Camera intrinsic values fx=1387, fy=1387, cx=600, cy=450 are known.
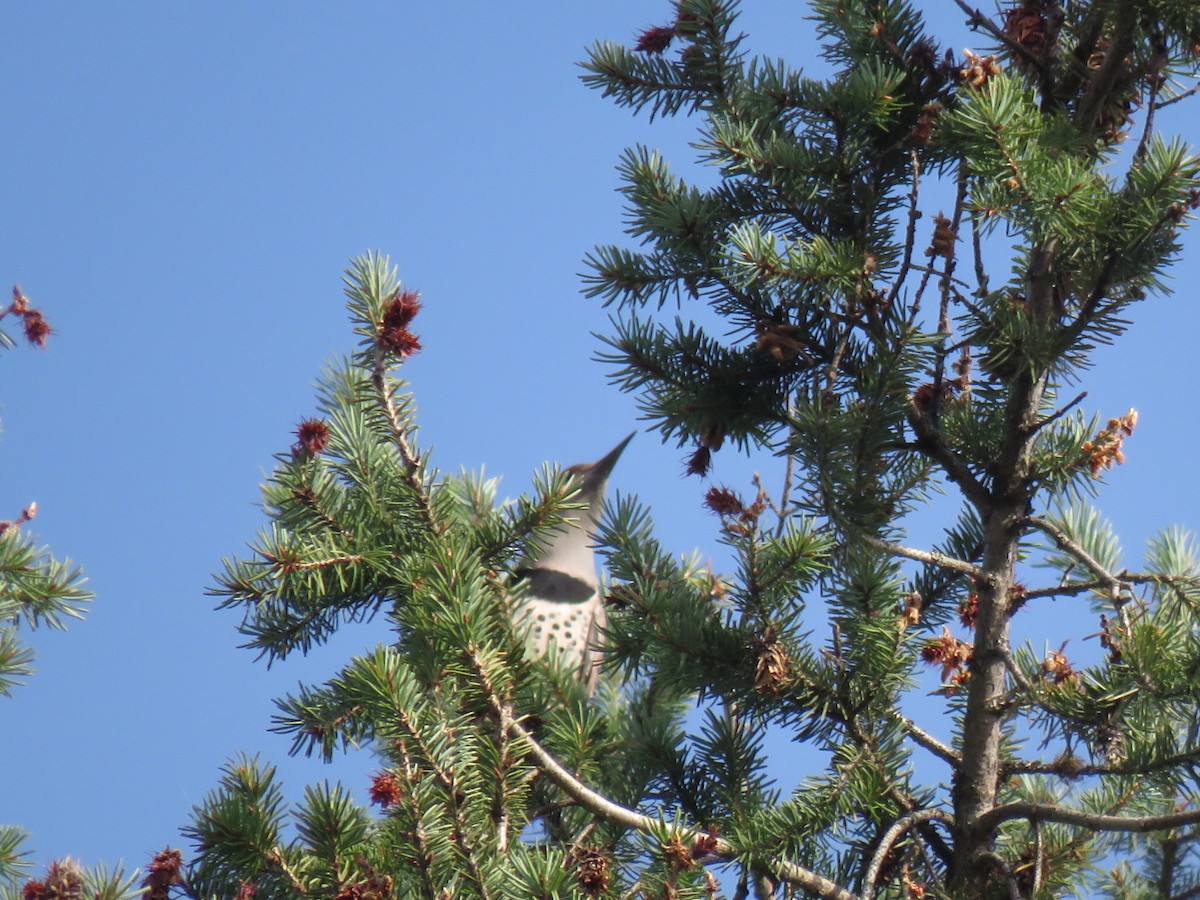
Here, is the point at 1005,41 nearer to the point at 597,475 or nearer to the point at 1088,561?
the point at 1088,561

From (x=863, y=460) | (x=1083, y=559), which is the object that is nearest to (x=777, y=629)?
(x=863, y=460)

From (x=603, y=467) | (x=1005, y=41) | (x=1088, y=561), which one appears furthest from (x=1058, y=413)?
(x=603, y=467)

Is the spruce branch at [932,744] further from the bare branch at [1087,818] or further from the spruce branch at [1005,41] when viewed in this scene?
the spruce branch at [1005,41]

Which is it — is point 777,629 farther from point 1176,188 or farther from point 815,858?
point 1176,188

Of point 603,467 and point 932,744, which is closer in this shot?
point 932,744

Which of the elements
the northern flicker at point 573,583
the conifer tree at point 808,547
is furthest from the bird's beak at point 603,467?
the conifer tree at point 808,547

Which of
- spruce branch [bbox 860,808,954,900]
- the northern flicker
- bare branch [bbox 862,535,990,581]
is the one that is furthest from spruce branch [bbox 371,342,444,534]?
the northern flicker

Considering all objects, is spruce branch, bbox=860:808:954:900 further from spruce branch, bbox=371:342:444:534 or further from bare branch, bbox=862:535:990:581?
spruce branch, bbox=371:342:444:534

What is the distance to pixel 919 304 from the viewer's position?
227cm

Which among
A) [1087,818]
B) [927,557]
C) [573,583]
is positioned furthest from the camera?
Result: [573,583]

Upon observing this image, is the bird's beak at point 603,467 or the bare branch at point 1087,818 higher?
the bird's beak at point 603,467

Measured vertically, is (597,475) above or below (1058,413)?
above

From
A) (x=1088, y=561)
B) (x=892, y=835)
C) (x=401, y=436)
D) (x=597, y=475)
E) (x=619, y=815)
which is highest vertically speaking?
(x=597, y=475)

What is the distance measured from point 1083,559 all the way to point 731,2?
119 centimetres
